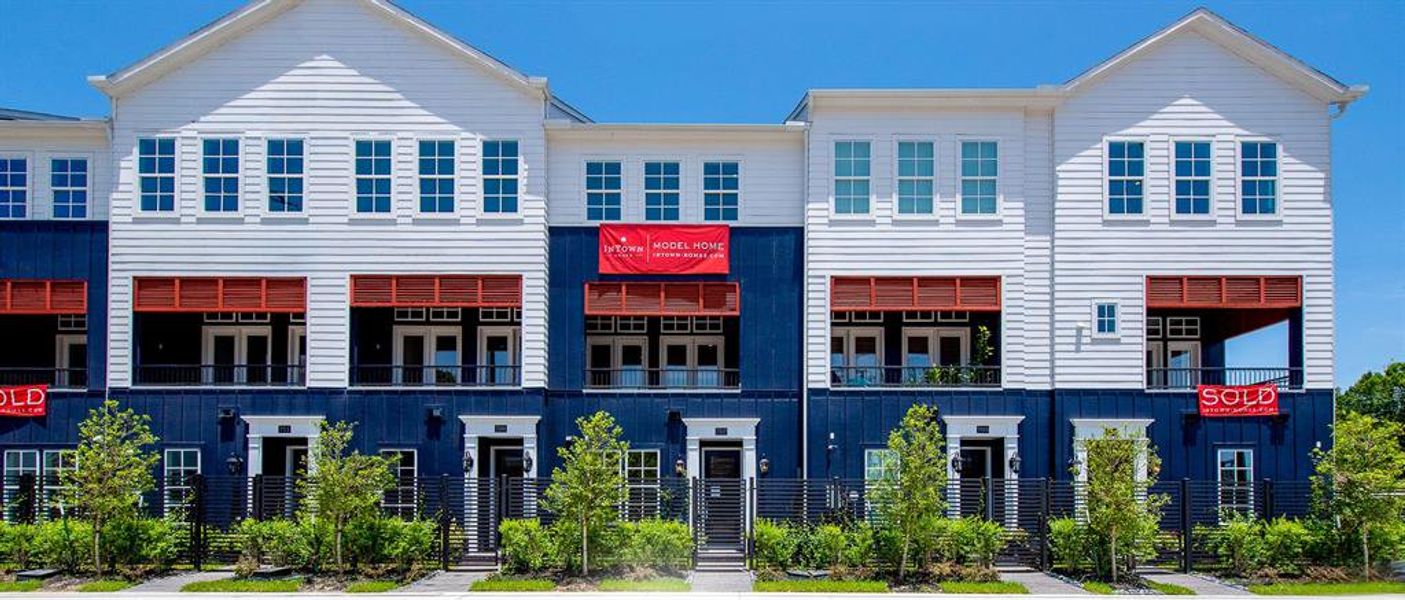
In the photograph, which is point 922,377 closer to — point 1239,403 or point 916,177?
point 916,177

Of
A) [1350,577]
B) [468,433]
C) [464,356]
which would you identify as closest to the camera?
[1350,577]

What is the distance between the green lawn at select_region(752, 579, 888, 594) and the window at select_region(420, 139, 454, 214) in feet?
40.1

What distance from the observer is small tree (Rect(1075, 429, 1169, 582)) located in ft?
77.3

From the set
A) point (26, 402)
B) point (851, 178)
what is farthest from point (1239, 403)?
point (26, 402)

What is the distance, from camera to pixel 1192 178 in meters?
29.6

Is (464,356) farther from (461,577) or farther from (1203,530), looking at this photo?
(1203,530)

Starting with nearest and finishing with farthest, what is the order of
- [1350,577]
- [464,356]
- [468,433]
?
[1350,577] < [468,433] < [464,356]

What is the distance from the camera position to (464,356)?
32.1 m

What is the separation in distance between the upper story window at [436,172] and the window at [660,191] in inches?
186

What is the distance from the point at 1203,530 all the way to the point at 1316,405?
5.91 metres

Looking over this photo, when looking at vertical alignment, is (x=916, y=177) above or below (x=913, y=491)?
above

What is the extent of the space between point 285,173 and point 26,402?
8.24 metres

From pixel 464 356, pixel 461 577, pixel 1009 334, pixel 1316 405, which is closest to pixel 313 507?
pixel 461 577

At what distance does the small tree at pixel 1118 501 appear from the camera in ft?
77.3
